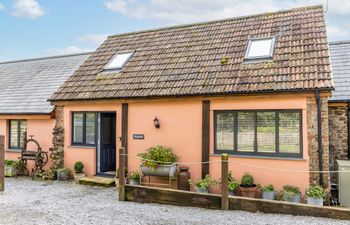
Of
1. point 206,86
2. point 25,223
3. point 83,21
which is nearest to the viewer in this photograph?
point 25,223

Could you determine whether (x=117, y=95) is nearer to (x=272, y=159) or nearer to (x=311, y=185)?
(x=272, y=159)

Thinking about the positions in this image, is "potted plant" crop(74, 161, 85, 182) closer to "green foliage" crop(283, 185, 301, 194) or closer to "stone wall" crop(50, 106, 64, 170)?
"stone wall" crop(50, 106, 64, 170)

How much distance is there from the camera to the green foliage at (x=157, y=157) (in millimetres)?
9750

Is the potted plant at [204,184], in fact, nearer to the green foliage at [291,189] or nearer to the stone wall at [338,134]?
the green foliage at [291,189]

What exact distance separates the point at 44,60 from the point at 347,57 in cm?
1691

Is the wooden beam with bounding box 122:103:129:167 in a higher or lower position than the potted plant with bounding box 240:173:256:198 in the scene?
higher

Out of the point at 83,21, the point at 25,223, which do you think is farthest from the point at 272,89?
the point at 83,21

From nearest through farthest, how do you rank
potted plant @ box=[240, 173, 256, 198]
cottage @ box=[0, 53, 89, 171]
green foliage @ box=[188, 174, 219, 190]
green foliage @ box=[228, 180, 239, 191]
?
potted plant @ box=[240, 173, 256, 198], green foliage @ box=[228, 180, 239, 191], green foliage @ box=[188, 174, 219, 190], cottage @ box=[0, 53, 89, 171]

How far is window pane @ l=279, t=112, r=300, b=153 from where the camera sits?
886 cm

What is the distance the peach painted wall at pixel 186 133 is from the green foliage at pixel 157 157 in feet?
1.52

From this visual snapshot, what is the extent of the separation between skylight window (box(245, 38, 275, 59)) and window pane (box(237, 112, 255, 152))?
2256 mm

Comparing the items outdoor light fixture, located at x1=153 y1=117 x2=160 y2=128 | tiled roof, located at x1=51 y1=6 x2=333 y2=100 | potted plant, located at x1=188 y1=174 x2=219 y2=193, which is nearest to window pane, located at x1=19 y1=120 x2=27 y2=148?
tiled roof, located at x1=51 y1=6 x2=333 y2=100

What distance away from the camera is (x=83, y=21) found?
22.5m

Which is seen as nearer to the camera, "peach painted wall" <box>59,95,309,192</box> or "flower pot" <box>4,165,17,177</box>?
"peach painted wall" <box>59,95,309,192</box>
